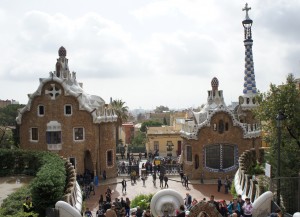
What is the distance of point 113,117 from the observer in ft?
131

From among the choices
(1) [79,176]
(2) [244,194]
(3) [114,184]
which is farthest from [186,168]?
(2) [244,194]

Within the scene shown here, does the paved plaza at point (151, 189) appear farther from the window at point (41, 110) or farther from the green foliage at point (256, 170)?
the window at point (41, 110)

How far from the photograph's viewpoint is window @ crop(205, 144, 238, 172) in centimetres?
3878

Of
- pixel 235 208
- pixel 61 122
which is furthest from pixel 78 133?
pixel 235 208

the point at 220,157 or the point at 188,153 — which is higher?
the point at 188,153

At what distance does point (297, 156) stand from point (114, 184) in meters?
18.4

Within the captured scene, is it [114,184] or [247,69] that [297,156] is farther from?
[247,69]

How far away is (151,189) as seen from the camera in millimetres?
32656

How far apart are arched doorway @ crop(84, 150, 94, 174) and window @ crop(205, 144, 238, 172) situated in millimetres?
10400

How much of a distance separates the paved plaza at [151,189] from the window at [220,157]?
67.3 inches

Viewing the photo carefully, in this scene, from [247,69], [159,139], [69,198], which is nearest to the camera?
[69,198]

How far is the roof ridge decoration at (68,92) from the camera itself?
3700cm

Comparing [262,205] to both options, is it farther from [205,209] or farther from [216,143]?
[216,143]

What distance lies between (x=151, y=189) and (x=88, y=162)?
8.81 metres
